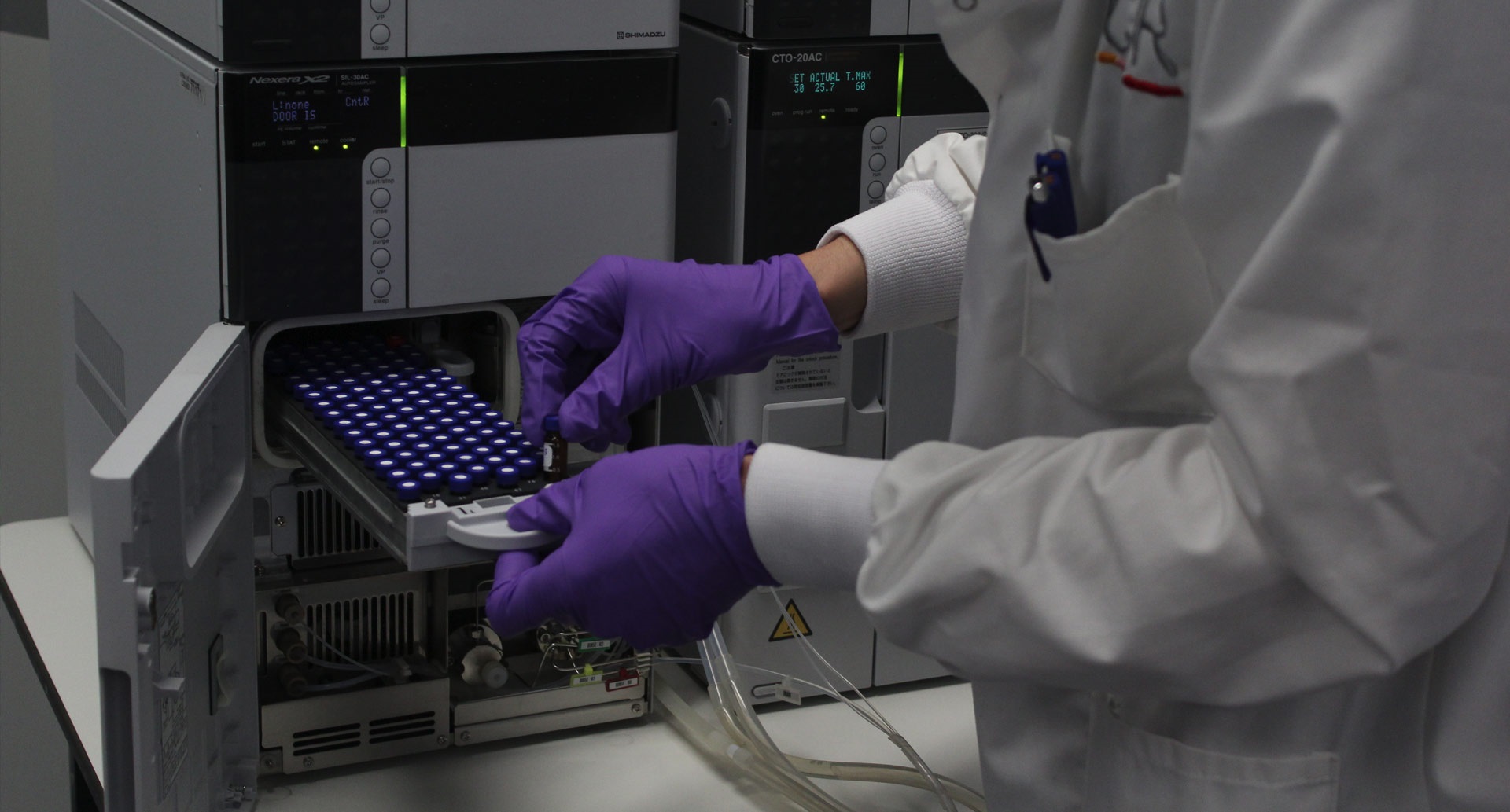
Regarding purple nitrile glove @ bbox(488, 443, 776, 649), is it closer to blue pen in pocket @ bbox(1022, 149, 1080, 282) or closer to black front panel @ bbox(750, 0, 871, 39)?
blue pen in pocket @ bbox(1022, 149, 1080, 282)

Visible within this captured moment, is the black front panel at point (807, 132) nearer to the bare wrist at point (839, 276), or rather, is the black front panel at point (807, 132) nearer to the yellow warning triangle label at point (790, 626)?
the bare wrist at point (839, 276)

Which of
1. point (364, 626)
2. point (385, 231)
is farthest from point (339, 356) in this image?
point (364, 626)

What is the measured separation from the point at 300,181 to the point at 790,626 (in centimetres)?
62

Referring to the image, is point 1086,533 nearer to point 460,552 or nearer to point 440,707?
point 460,552

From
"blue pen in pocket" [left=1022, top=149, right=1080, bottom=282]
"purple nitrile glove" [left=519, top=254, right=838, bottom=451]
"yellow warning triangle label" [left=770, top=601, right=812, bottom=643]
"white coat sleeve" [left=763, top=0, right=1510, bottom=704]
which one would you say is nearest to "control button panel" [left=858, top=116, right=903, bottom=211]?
"purple nitrile glove" [left=519, top=254, right=838, bottom=451]

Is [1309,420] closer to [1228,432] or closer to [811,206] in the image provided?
[1228,432]

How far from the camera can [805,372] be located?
4.46ft

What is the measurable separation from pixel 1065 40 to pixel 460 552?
525 mm

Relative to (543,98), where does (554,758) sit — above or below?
below

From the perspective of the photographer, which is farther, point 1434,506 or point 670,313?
point 670,313

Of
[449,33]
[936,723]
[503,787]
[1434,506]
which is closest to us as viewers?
[1434,506]

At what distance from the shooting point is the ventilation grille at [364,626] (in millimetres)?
1272

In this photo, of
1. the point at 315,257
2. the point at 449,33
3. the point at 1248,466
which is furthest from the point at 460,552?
the point at 1248,466

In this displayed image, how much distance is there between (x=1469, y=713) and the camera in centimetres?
77
